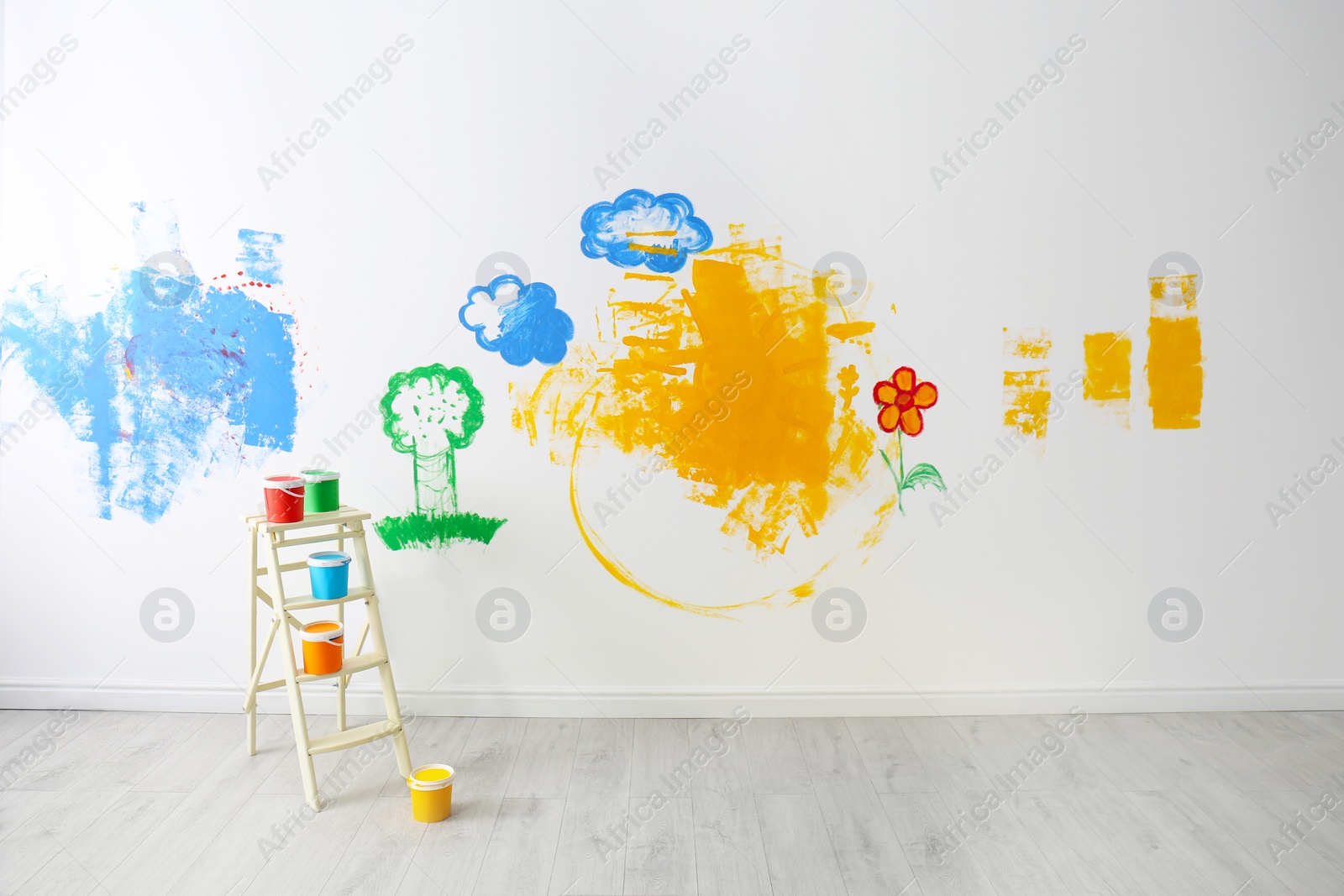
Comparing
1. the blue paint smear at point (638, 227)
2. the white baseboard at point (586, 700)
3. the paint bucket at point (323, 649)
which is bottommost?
the white baseboard at point (586, 700)

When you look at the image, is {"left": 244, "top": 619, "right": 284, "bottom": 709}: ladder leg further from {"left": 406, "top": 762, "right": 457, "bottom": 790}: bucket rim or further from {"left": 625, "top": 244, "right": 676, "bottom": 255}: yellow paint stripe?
{"left": 625, "top": 244, "right": 676, "bottom": 255}: yellow paint stripe

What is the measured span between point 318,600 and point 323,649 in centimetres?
13

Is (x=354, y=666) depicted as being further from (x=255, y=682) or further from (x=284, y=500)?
(x=284, y=500)

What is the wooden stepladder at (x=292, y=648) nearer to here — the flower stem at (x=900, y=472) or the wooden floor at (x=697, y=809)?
the wooden floor at (x=697, y=809)

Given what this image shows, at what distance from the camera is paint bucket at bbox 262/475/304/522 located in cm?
222

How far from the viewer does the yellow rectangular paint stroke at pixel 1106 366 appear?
8.88 ft

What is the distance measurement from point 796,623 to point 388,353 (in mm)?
1557

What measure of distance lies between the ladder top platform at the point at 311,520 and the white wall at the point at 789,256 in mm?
354

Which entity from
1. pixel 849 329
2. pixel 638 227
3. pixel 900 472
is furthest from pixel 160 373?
pixel 900 472

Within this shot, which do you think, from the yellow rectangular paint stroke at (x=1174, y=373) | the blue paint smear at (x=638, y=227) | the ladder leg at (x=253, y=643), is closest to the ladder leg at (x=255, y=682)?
the ladder leg at (x=253, y=643)

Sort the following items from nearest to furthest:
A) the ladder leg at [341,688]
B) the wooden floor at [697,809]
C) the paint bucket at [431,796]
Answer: the wooden floor at [697,809] → the paint bucket at [431,796] → the ladder leg at [341,688]

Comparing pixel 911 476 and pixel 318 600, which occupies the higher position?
pixel 911 476

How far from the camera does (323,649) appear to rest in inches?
87.3

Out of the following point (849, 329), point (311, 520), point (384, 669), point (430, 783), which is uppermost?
point (849, 329)
